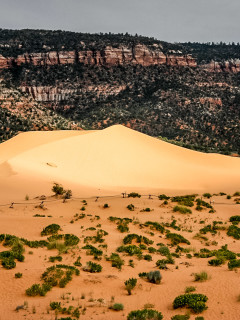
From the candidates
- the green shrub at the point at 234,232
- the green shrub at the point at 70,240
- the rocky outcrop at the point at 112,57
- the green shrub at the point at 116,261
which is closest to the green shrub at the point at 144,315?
the green shrub at the point at 116,261

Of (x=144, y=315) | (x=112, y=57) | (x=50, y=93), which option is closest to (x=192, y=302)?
(x=144, y=315)

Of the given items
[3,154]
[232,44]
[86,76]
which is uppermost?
[232,44]

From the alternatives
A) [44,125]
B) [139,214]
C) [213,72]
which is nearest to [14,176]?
[139,214]

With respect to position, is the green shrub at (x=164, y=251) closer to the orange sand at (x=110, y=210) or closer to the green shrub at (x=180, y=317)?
the orange sand at (x=110, y=210)

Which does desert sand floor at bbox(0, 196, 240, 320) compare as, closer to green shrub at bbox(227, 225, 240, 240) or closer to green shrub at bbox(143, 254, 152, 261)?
green shrub at bbox(143, 254, 152, 261)

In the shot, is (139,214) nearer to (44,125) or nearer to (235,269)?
(235,269)
